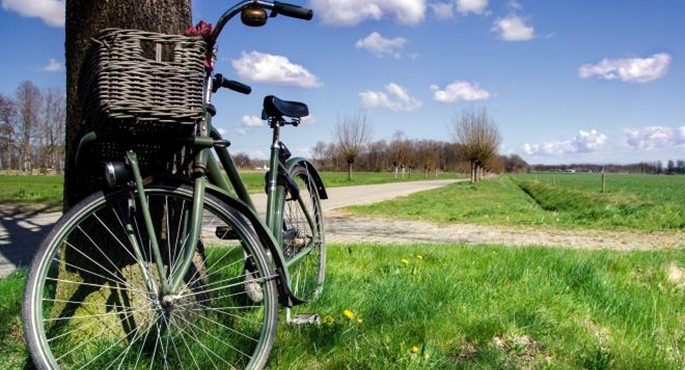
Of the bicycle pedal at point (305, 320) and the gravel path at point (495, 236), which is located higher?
the bicycle pedal at point (305, 320)

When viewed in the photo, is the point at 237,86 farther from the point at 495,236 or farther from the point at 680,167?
the point at 680,167

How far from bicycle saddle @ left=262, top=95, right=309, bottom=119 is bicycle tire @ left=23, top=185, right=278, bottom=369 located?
0.86 meters

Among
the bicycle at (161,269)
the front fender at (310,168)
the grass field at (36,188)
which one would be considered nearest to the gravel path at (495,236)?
the grass field at (36,188)

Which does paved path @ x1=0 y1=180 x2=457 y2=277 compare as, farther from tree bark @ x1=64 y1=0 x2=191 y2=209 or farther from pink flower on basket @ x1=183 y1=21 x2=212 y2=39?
pink flower on basket @ x1=183 y1=21 x2=212 y2=39

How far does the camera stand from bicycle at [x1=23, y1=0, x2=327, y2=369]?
1.98 meters

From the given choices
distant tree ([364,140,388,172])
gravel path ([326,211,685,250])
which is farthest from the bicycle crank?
distant tree ([364,140,388,172])

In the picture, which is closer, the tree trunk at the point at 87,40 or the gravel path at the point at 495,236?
the tree trunk at the point at 87,40

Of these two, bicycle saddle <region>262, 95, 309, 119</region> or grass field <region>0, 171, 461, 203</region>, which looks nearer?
bicycle saddle <region>262, 95, 309, 119</region>

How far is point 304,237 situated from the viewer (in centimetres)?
349

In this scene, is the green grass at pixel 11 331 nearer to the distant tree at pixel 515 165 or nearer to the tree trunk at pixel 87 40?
the tree trunk at pixel 87 40

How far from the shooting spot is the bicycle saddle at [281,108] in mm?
3066

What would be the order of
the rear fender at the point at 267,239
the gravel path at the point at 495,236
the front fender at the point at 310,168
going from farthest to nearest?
the gravel path at the point at 495,236, the front fender at the point at 310,168, the rear fender at the point at 267,239

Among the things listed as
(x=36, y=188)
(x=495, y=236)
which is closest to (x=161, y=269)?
(x=495, y=236)

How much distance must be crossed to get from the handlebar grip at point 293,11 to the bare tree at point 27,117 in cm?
6682
